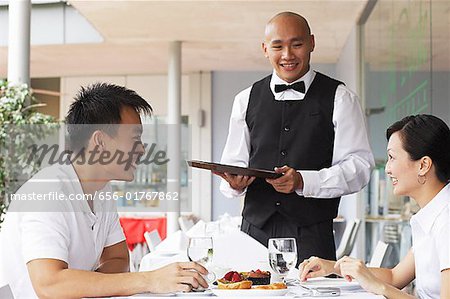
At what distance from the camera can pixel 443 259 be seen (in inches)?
88.6

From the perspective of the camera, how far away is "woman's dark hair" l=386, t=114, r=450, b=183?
8.05 ft

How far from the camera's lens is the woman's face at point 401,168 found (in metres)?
2.49

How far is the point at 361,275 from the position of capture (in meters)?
2.27

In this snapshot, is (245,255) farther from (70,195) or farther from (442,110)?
(442,110)

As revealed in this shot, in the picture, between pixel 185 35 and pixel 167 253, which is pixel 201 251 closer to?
pixel 167 253

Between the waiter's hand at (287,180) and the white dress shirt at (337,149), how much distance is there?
0.03m

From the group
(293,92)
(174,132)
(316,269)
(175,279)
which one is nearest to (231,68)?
(174,132)

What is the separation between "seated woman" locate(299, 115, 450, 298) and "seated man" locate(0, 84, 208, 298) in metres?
0.50

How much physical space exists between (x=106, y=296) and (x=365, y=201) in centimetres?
637

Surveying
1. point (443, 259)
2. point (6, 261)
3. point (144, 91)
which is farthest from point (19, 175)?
point (144, 91)

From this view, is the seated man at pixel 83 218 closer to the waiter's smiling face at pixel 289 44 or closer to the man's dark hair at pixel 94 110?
the man's dark hair at pixel 94 110

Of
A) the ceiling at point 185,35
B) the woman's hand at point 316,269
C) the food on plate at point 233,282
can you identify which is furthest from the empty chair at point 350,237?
the food on plate at point 233,282

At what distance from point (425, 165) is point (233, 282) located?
0.69 metres

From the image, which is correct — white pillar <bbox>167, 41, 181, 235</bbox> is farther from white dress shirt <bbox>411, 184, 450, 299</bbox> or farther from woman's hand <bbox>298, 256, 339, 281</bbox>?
white dress shirt <bbox>411, 184, 450, 299</bbox>
